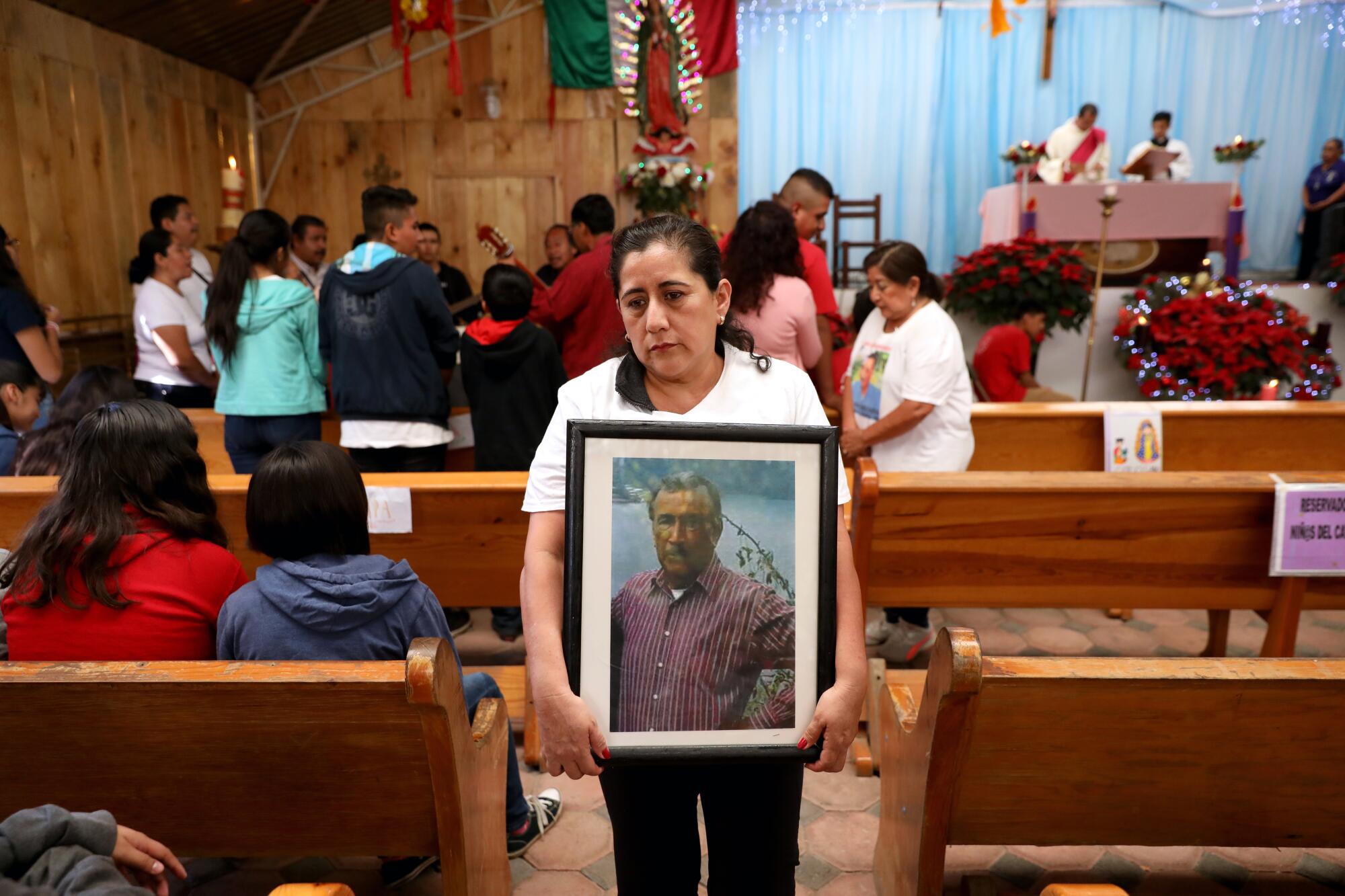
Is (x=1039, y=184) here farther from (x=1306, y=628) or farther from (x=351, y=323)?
(x=351, y=323)

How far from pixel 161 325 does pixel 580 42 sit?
568 cm

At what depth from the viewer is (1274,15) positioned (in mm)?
9500

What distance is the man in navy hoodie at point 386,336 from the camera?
121 inches

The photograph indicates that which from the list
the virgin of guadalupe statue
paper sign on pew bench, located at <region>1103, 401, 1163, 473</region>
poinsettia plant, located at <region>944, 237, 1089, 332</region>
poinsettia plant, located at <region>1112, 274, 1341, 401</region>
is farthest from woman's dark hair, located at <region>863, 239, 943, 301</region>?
poinsettia plant, located at <region>1112, 274, 1341, 401</region>

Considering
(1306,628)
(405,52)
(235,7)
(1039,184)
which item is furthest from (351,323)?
(1039,184)

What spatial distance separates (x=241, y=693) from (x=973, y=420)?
8.91 ft

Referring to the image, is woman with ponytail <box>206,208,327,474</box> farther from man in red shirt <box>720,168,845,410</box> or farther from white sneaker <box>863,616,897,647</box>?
white sneaker <box>863,616,897,647</box>

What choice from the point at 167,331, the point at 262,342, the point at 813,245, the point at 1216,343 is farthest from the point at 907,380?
the point at 1216,343

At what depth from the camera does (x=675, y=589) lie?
1.15 meters

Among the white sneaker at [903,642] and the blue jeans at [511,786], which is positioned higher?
the blue jeans at [511,786]

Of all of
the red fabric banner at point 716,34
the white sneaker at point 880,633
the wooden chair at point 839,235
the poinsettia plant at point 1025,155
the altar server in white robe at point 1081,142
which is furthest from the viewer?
the altar server in white robe at point 1081,142

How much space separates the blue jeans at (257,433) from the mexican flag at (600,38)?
609cm

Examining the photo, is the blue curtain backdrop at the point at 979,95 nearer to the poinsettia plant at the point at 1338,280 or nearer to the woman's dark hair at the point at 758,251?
the poinsettia plant at the point at 1338,280

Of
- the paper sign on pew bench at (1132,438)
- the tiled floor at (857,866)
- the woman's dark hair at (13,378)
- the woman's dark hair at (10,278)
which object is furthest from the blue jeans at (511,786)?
the woman's dark hair at (10,278)
